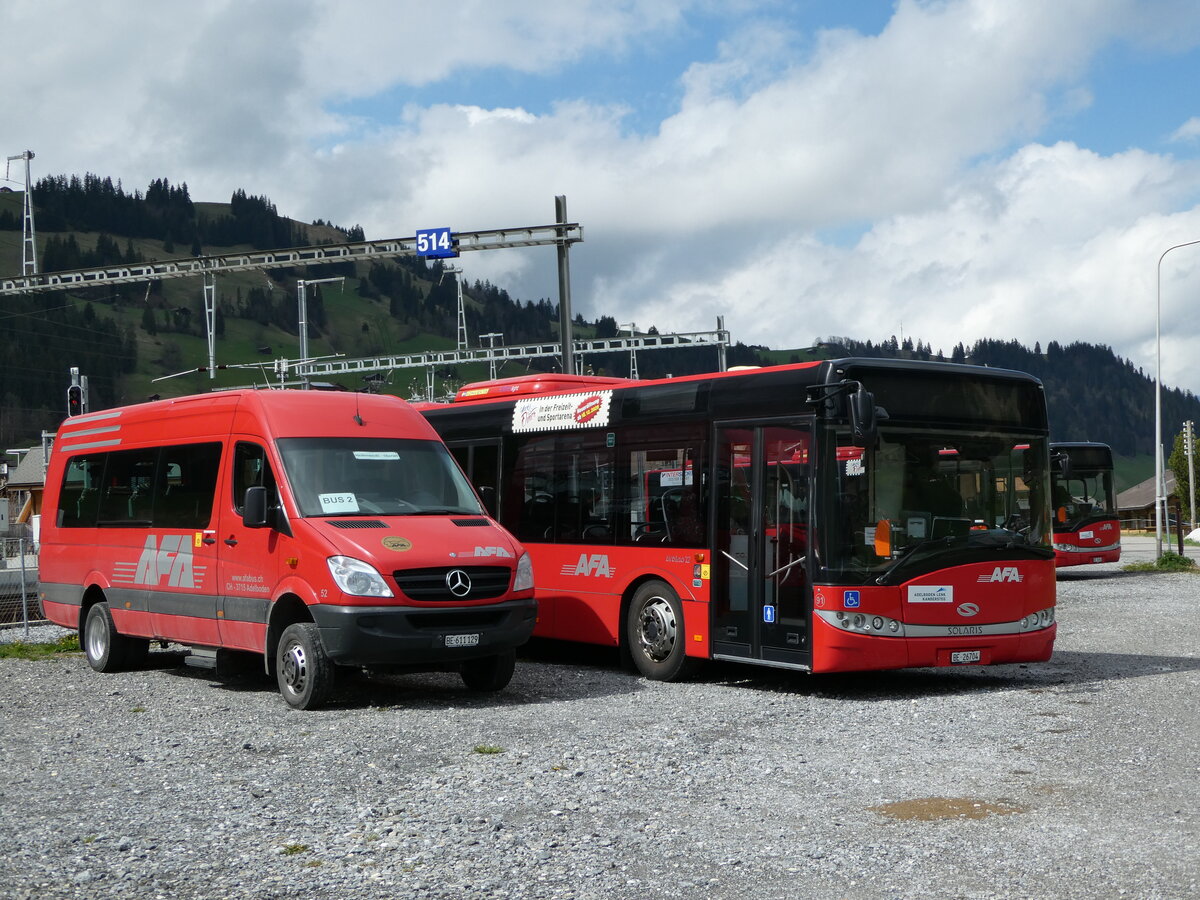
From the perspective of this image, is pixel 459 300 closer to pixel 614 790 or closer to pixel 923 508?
pixel 923 508

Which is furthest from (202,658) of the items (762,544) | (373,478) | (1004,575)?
(1004,575)

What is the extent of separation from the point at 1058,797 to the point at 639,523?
7111mm

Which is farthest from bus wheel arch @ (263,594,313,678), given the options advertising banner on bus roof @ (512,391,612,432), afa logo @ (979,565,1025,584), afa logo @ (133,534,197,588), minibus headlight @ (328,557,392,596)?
afa logo @ (979,565,1025,584)

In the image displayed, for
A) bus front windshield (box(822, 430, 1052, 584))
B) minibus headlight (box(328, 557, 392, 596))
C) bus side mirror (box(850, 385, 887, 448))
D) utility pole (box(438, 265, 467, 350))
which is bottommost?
minibus headlight (box(328, 557, 392, 596))

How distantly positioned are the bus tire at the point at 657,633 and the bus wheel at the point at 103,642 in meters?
5.45

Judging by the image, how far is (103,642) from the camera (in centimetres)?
1569

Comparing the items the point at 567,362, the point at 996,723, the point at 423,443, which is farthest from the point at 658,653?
the point at 567,362

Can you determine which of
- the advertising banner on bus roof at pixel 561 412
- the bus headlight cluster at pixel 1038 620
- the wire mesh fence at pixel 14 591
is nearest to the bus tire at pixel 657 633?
the advertising banner on bus roof at pixel 561 412

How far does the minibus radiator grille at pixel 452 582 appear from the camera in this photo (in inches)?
469

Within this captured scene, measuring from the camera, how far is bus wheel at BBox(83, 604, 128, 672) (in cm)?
1549

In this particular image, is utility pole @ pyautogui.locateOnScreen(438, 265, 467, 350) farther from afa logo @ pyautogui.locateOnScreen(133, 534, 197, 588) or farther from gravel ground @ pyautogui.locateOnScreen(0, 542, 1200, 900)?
gravel ground @ pyautogui.locateOnScreen(0, 542, 1200, 900)

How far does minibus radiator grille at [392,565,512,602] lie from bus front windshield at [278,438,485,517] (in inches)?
37.6

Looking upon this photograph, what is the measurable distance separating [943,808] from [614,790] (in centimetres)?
Answer: 183

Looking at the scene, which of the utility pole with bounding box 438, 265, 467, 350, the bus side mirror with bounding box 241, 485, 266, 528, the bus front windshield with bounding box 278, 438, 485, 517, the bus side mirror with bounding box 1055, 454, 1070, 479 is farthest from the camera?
the utility pole with bounding box 438, 265, 467, 350
